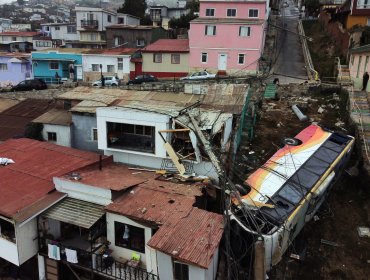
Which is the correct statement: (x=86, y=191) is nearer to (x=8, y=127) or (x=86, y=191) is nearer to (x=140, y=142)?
(x=140, y=142)

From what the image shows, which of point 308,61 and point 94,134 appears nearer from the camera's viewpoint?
point 94,134

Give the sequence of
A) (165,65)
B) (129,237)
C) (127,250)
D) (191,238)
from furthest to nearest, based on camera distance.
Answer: (165,65)
(127,250)
(129,237)
(191,238)

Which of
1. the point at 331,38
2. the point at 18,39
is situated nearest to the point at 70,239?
the point at 331,38

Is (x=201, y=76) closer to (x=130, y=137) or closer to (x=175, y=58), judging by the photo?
(x=175, y=58)

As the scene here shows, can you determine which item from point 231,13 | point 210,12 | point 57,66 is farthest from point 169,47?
A: point 57,66

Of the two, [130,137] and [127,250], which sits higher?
[130,137]

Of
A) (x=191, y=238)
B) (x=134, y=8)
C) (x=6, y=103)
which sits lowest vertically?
(x=191, y=238)
